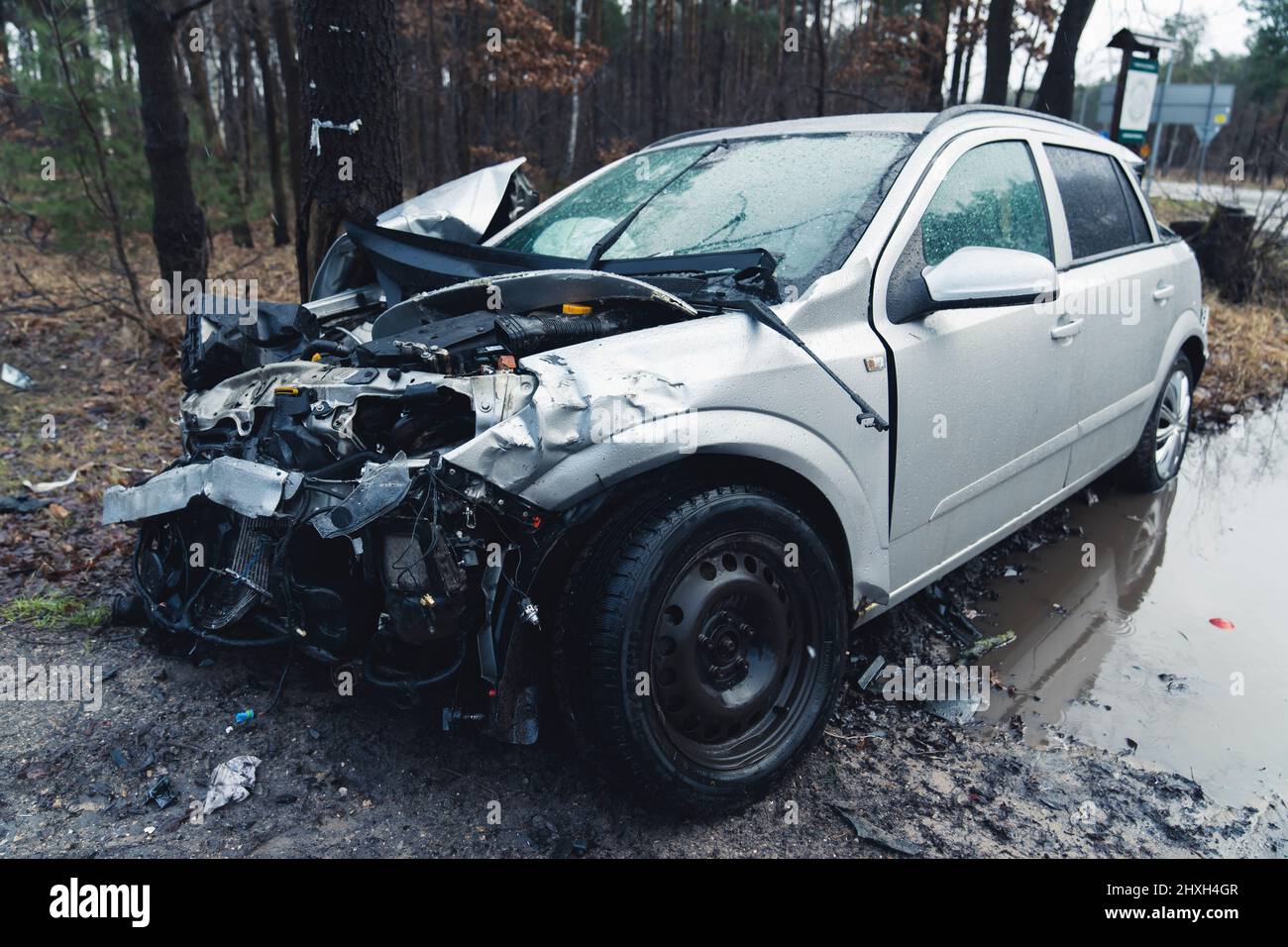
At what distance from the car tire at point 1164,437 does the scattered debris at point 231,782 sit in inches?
171

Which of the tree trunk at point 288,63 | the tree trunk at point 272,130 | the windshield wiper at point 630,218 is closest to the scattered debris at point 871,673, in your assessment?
the windshield wiper at point 630,218

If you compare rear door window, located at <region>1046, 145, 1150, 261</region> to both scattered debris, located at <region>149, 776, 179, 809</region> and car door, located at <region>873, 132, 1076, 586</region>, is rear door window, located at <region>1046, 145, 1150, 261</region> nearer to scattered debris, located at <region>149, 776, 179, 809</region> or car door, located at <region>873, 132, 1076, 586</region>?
car door, located at <region>873, 132, 1076, 586</region>

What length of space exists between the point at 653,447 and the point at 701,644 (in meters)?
0.56

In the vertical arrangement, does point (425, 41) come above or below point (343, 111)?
above

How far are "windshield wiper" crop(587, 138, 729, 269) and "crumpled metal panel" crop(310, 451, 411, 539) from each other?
1.28m

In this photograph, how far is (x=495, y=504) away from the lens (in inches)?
86.2

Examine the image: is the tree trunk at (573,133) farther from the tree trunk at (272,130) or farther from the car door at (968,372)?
the car door at (968,372)

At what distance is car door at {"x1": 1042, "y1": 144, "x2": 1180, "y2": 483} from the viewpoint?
12.4ft

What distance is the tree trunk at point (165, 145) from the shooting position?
657 centimetres

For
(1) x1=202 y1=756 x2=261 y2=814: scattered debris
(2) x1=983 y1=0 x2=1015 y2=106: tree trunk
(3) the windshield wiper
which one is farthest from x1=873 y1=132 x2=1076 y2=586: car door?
(2) x1=983 y1=0 x2=1015 y2=106: tree trunk

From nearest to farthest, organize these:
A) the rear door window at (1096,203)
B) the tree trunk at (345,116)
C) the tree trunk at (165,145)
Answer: the rear door window at (1096,203), the tree trunk at (345,116), the tree trunk at (165,145)
